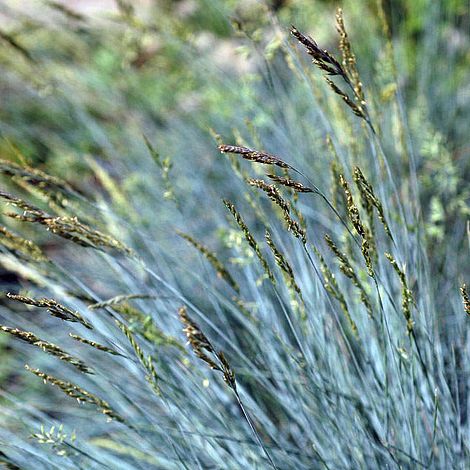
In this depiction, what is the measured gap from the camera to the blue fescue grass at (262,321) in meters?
1.41

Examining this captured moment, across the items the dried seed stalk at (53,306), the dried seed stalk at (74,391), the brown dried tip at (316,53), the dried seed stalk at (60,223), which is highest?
the brown dried tip at (316,53)

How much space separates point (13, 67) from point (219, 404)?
207cm

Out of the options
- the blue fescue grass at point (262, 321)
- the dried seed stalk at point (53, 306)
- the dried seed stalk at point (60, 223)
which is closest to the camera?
the dried seed stalk at point (53, 306)

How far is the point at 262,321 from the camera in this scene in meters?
1.80

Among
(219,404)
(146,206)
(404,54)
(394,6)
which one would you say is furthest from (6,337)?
(394,6)

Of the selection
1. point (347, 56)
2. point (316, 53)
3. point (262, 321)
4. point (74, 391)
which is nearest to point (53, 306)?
point (74, 391)

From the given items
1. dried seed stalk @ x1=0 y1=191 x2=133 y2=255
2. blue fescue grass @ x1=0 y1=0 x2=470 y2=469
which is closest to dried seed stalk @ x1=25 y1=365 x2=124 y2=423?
blue fescue grass @ x1=0 y1=0 x2=470 y2=469

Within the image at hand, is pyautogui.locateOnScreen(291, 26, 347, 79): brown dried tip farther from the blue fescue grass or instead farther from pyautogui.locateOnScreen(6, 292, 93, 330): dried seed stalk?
pyautogui.locateOnScreen(6, 292, 93, 330): dried seed stalk

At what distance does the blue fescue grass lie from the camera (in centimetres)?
141

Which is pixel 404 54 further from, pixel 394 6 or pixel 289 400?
pixel 289 400

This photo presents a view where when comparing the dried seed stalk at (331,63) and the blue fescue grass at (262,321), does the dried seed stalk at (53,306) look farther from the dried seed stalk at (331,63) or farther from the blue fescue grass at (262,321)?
the dried seed stalk at (331,63)

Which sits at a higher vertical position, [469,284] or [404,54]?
[404,54]

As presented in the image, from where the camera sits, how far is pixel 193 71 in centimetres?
298

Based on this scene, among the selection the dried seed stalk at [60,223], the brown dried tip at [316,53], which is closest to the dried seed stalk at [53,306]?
the dried seed stalk at [60,223]
